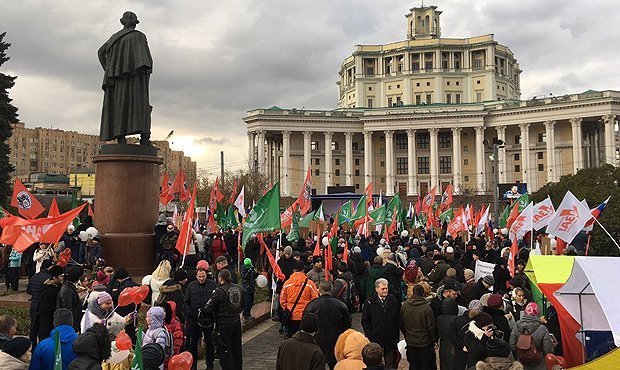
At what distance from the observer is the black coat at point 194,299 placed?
326 inches

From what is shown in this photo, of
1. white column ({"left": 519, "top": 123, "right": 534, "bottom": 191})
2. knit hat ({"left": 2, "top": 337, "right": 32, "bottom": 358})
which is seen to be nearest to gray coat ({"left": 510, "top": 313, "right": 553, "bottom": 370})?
knit hat ({"left": 2, "top": 337, "right": 32, "bottom": 358})

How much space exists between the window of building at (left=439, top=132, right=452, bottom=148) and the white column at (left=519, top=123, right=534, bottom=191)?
11.3 m

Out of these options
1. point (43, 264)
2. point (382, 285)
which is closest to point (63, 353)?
point (382, 285)

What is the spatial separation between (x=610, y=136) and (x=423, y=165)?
92.8ft

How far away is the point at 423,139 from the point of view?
96.2 meters

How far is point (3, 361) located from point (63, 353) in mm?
800

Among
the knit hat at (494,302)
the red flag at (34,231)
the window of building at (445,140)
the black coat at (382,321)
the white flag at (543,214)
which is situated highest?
the window of building at (445,140)

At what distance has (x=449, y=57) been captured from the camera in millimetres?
107312

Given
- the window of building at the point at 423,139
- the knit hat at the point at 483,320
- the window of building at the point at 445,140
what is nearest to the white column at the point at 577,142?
the window of building at the point at 445,140

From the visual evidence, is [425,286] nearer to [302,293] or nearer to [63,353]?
[302,293]

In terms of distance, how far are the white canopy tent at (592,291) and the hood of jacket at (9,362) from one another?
17.4 feet

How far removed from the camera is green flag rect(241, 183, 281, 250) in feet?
39.1

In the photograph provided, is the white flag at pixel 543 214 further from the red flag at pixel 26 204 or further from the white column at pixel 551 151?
the white column at pixel 551 151

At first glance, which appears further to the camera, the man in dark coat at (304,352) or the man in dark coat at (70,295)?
the man in dark coat at (70,295)
